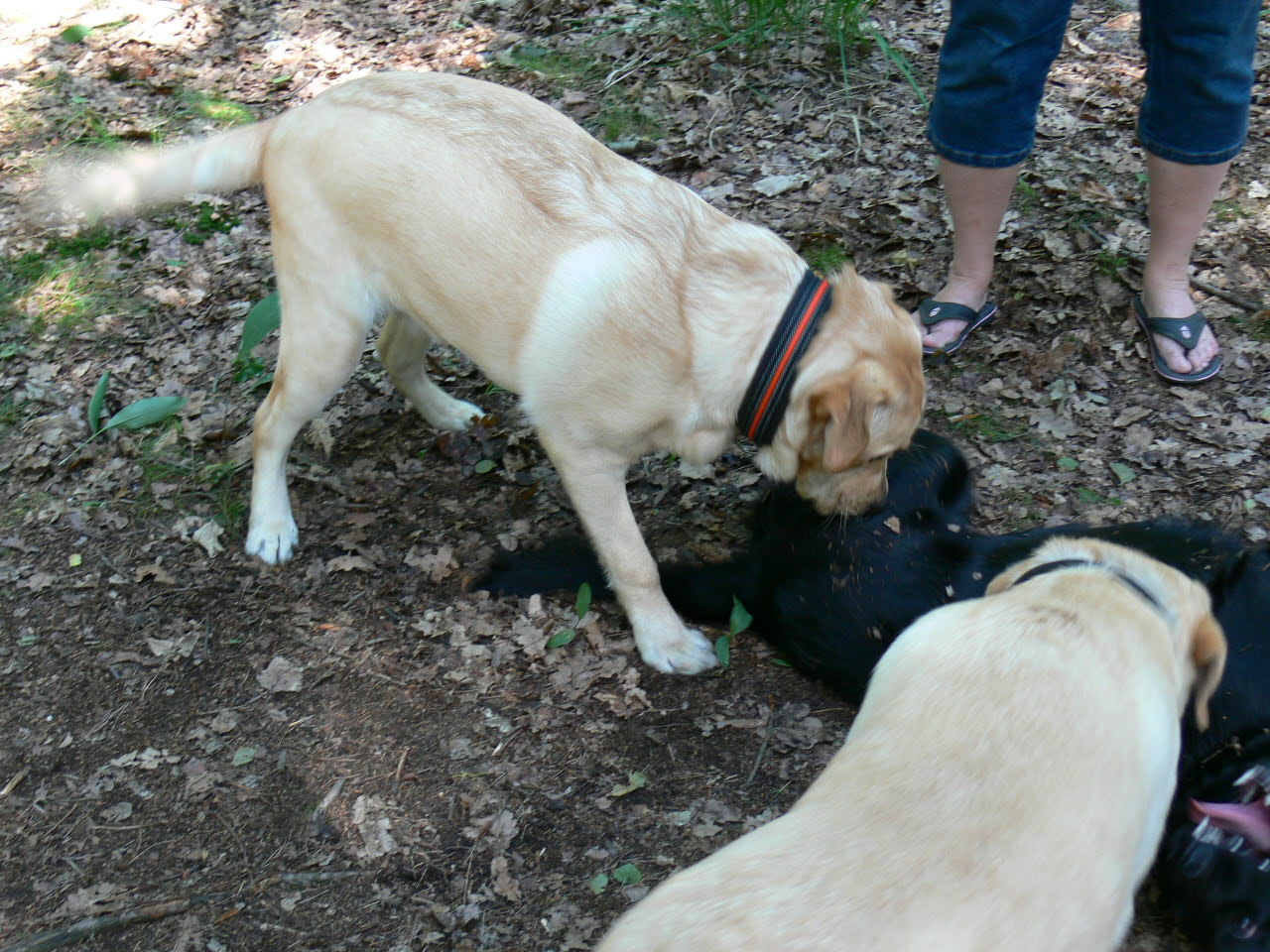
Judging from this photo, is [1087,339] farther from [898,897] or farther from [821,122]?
[898,897]

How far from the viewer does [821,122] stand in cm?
512

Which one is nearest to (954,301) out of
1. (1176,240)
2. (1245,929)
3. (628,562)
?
(1176,240)

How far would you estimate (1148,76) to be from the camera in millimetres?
3523

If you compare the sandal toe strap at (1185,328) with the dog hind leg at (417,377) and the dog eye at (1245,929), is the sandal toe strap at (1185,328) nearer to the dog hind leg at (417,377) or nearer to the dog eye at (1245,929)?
the dog eye at (1245,929)

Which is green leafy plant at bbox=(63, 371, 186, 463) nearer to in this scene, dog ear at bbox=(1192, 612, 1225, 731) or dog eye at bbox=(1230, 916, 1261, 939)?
dog ear at bbox=(1192, 612, 1225, 731)

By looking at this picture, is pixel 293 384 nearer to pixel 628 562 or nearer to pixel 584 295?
pixel 584 295

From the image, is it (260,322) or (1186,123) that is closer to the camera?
(1186,123)

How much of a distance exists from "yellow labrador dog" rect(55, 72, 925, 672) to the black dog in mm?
176

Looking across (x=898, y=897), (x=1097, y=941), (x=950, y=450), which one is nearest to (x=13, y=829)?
(x=898, y=897)

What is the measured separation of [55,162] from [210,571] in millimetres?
2803

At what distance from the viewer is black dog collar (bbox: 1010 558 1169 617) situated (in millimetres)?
2248

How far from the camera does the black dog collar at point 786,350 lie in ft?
9.03

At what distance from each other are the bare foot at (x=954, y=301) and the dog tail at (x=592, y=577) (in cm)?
140

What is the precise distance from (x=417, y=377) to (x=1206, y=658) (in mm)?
2820
